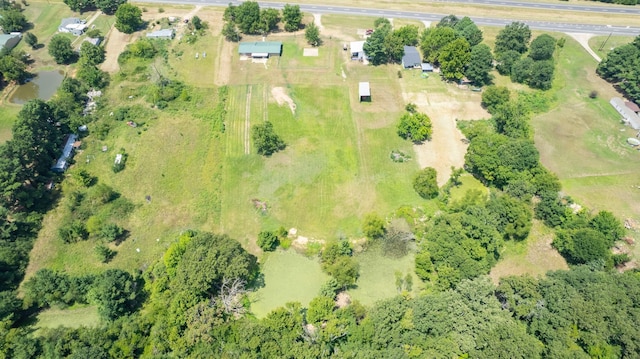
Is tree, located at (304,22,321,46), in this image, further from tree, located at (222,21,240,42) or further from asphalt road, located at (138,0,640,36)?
tree, located at (222,21,240,42)

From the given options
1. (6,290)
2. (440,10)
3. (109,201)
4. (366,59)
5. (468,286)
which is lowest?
(6,290)

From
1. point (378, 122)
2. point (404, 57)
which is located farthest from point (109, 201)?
point (404, 57)

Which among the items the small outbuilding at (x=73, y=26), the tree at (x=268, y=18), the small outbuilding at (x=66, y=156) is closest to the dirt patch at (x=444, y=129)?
the tree at (x=268, y=18)

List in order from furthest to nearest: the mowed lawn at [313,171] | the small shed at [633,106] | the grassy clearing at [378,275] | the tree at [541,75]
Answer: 1. the tree at [541,75]
2. the small shed at [633,106]
3. the mowed lawn at [313,171]
4. the grassy clearing at [378,275]

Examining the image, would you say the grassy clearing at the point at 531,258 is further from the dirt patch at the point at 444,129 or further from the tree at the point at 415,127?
the tree at the point at 415,127

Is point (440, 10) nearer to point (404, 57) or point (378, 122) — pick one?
point (404, 57)

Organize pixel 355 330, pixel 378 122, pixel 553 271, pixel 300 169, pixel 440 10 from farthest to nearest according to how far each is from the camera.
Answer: pixel 440 10
pixel 378 122
pixel 300 169
pixel 553 271
pixel 355 330

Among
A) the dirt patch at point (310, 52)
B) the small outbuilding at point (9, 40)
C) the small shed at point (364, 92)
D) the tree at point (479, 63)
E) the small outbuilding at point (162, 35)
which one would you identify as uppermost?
the tree at point (479, 63)
